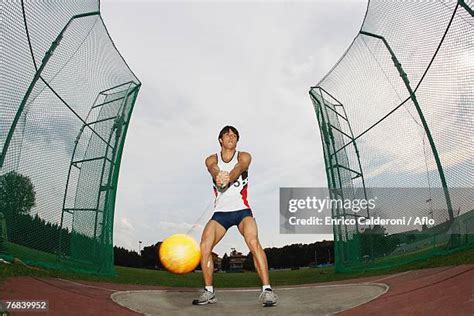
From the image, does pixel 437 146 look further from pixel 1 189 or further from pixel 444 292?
pixel 1 189

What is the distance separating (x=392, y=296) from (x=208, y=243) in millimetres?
→ 2115

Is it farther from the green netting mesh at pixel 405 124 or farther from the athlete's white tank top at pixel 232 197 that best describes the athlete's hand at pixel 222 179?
the green netting mesh at pixel 405 124

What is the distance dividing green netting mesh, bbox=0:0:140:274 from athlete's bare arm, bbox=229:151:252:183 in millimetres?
3316

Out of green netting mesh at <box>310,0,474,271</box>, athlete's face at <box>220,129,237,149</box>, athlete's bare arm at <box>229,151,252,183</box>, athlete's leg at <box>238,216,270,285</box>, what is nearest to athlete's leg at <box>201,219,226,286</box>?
athlete's leg at <box>238,216,270,285</box>

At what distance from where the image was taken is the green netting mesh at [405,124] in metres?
6.45

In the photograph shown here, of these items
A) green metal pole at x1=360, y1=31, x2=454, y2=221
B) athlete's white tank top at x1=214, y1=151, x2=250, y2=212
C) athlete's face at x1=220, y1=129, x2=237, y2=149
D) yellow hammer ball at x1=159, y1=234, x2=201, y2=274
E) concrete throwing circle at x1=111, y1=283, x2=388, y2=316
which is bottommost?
concrete throwing circle at x1=111, y1=283, x2=388, y2=316

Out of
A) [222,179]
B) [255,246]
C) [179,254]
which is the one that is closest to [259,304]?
[255,246]

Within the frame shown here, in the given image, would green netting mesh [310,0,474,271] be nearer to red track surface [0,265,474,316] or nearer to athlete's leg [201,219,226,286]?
red track surface [0,265,474,316]

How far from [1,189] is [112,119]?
10.8 feet

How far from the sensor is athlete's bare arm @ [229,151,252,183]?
3.87 m

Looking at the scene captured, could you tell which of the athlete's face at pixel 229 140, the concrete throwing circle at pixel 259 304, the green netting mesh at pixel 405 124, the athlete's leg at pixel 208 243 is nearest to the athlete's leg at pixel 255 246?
the athlete's leg at pixel 208 243

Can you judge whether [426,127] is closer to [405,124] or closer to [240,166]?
[405,124]

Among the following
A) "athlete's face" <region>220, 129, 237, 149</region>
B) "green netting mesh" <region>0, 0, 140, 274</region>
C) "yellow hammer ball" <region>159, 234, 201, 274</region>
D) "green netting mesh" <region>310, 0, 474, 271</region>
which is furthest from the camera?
"green netting mesh" <region>310, 0, 474, 271</region>

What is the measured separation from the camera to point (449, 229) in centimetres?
682
